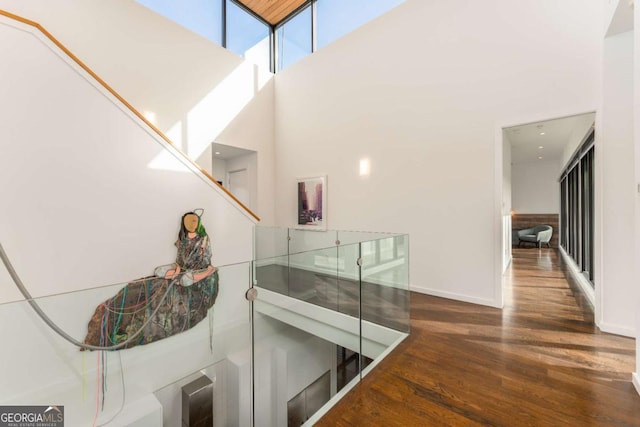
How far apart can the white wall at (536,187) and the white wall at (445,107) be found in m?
6.63

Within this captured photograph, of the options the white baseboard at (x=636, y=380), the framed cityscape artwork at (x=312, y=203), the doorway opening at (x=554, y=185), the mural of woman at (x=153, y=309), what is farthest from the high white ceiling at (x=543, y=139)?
the mural of woman at (x=153, y=309)

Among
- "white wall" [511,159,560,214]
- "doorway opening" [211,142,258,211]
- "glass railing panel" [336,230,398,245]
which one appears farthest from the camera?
"white wall" [511,159,560,214]

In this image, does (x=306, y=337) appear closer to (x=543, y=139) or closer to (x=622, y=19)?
(x=622, y=19)

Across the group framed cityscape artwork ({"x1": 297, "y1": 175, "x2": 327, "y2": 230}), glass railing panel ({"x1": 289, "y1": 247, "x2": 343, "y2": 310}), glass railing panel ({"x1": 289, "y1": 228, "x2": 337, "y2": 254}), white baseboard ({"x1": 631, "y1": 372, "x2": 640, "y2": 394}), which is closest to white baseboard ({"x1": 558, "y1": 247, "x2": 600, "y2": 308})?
white baseboard ({"x1": 631, "y1": 372, "x2": 640, "y2": 394})

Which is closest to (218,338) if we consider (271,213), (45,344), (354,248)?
(45,344)

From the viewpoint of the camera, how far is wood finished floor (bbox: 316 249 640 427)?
5.57ft

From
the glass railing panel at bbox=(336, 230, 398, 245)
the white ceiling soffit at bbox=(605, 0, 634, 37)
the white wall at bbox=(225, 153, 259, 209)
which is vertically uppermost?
the white ceiling soffit at bbox=(605, 0, 634, 37)

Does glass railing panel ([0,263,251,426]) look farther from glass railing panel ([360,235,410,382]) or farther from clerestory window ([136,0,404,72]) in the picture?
clerestory window ([136,0,404,72])

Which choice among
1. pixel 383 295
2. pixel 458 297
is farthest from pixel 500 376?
pixel 458 297

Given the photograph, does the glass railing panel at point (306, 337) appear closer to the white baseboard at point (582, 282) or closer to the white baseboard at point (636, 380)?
the white baseboard at point (636, 380)

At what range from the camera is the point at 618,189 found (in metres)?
2.68

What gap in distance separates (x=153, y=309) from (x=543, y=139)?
23.4 ft

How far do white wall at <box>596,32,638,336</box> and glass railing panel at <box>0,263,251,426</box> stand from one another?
3.51 meters

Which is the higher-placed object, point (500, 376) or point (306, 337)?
point (500, 376)
